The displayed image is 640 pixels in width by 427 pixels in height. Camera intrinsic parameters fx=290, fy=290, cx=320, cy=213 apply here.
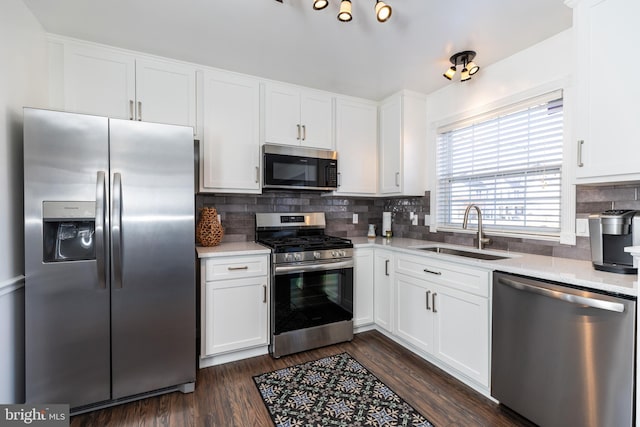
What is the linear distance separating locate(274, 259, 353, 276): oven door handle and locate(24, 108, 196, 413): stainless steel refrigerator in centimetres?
70

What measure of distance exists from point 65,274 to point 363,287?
229 cm

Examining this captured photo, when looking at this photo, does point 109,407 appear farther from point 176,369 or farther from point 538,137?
point 538,137

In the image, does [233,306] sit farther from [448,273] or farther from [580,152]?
[580,152]

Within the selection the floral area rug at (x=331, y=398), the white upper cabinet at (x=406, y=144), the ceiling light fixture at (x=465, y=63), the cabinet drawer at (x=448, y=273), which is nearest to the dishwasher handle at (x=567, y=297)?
the cabinet drawer at (x=448, y=273)

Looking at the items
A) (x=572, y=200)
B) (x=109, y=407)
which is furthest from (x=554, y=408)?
(x=109, y=407)

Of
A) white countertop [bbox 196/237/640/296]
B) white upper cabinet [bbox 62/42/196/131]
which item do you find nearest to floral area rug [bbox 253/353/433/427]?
white countertop [bbox 196/237/640/296]

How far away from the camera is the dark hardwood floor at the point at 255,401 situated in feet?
5.63

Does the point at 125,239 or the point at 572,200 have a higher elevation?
the point at 572,200

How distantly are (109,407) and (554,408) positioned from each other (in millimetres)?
2588

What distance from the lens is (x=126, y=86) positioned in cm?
224

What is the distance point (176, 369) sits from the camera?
6.44 feet

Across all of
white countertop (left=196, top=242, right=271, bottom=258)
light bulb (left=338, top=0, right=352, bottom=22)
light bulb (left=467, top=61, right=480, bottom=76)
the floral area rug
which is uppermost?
light bulb (left=467, top=61, right=480, bottom=76)

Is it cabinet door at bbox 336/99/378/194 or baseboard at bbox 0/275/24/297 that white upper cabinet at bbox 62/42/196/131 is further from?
cabinet door at bbox 336/99/378/194

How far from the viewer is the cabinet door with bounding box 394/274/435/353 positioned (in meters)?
2.32
